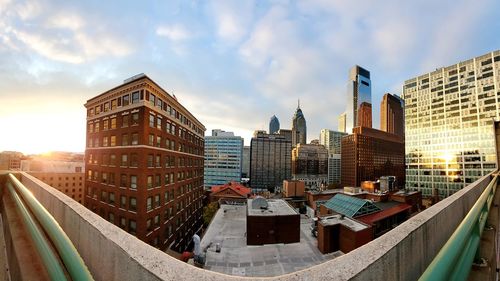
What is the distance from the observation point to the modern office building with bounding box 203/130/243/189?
14188 centimetres

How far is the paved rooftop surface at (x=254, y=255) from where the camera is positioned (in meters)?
22.5

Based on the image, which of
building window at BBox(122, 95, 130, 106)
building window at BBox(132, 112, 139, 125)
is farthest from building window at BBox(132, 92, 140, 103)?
building window at BBox(132, 112, 139, 125)

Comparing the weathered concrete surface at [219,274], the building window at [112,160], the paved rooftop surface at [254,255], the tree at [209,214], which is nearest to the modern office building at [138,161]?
the building window at [112,160]

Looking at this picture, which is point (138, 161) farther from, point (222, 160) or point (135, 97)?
point (222, 160)

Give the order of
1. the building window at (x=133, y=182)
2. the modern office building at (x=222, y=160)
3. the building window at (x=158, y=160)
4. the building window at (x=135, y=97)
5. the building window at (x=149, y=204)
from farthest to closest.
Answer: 1. the modern office building at (x=222, y=160)
2. the building window at (x=158, y=160)
3. the building window at (x=135, y=97)
4. the building window at (x=149, y=204)
5. the building window at (x=133, y=182)

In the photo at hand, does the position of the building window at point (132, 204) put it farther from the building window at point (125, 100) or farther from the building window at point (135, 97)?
the building window at point (125, 100)

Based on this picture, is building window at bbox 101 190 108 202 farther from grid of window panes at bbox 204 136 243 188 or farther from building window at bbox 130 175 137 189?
grid of window panes at bbox 204 136 243 188

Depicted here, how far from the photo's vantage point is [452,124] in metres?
87.9

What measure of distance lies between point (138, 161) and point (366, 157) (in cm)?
16502

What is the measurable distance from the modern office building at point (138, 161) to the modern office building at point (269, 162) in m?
118

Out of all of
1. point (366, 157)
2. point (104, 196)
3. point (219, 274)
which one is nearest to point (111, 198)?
point (104, 196)

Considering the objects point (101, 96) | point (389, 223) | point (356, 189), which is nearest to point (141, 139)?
point (101, 96)

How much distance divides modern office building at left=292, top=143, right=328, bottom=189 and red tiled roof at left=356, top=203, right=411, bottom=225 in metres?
132

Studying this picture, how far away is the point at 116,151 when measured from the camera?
31.5 meters
